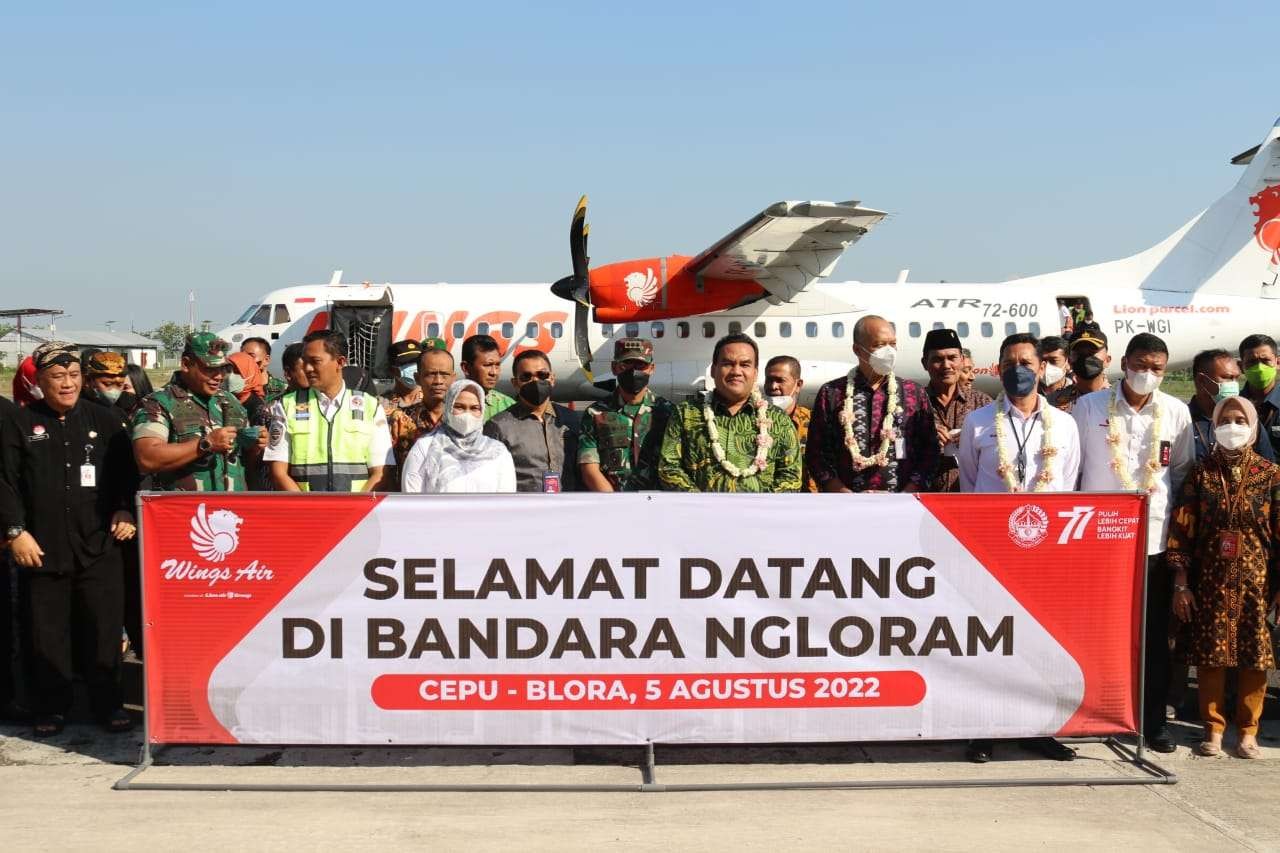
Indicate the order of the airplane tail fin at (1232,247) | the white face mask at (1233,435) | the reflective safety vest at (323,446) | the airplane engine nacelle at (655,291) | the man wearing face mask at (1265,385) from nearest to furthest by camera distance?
the white face mask at (1233,435), the reflective safety vest at (323,446), the man wearing face mask at (1265,385), the airplane engine nacelle at (655,291), the airplane tail fin at (1232,247)

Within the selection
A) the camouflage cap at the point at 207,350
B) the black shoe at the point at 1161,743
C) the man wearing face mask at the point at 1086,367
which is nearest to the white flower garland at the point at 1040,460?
the black shoe at the point at 1161,743

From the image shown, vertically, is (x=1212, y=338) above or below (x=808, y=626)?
above

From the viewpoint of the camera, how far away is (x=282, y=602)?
4.64 metres

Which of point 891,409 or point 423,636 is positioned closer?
point 423,636

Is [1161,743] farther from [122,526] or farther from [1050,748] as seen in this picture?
[122,526]

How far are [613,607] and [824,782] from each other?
125 centimetres

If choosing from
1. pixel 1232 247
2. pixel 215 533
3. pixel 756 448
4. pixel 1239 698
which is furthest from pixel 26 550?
pixel 1232 247

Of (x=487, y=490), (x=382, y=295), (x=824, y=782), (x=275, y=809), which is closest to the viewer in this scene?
(x=275, y=809)

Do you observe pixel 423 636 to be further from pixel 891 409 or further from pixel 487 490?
pixel 891 409

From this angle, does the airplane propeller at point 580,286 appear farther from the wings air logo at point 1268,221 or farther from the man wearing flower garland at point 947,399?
the wings air logo at point 1268,221

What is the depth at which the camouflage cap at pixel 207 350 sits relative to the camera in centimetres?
577

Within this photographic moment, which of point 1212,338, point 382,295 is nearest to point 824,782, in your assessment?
point 382,295

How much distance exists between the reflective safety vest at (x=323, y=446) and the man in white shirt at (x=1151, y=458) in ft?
13.1

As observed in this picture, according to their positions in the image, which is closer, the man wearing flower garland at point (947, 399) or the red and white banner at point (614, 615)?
the red and white banner at point (614, 615)
